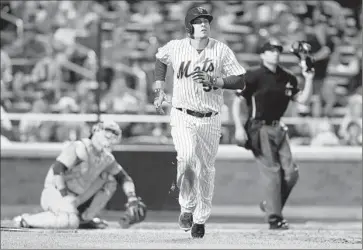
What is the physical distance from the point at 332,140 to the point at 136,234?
602 centimetres

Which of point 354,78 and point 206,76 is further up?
point 206,76

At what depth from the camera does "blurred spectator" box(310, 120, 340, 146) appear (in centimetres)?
1405

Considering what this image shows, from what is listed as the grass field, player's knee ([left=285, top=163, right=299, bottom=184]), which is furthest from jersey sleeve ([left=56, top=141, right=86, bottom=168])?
player's knee ([left=285, top=163, right=299, bottom=184])

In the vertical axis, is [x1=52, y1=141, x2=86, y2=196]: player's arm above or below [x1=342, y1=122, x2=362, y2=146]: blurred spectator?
above

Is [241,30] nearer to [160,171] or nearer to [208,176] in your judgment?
[160,171]

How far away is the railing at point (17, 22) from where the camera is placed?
16406 mm

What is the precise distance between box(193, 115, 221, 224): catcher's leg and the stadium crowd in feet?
16.9

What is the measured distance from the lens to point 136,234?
8.81m

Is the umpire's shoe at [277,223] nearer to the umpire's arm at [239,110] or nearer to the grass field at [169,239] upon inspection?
the grass field at [169,239]

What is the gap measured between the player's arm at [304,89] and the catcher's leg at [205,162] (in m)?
2.72

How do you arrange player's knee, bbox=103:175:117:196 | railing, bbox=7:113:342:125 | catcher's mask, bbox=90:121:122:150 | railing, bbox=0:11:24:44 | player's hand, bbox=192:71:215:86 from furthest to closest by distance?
railing, bbox=0:11:24:44 → railing, bbox=7:113:342:125 → player's knee, bbox=103:175:117:196 → catcher's mask, bbox=90:121:122:150 → player's hand, bbox=192:71:215:86

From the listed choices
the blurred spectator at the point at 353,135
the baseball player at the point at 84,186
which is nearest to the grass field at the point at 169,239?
the baseball player at the point at 84,186

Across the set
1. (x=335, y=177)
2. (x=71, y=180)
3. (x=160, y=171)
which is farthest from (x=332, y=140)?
(x=71, y=180)

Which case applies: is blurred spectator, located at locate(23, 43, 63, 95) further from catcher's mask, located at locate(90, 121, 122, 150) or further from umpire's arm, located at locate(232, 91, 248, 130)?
catcher's mask, located at locate(90, 121, 122, 150)
